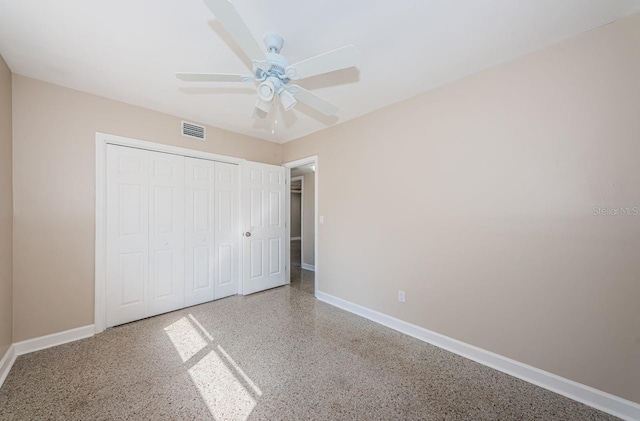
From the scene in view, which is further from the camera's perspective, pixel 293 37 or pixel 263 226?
pixel 263 226

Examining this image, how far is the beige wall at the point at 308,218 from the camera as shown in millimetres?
5566

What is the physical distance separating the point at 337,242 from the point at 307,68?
2.33 meters

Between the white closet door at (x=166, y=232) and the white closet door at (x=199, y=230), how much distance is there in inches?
2.9

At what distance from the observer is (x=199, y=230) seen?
329 centimetres

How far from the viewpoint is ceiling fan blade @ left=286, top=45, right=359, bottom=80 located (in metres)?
1.31

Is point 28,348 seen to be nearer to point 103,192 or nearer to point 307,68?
point 103,192

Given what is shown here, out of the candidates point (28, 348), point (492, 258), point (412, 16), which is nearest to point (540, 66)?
point (412, 16)

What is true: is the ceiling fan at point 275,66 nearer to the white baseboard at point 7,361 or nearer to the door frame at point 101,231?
the door frame at point 101,231

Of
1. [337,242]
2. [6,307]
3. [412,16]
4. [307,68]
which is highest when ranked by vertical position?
[412,16]

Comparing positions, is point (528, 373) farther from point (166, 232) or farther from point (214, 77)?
point (166, 232)

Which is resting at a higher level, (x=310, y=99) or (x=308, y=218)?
(x=310, y=99)

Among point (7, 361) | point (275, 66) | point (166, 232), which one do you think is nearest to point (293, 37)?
point (275, 66)

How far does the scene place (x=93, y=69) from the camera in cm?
210

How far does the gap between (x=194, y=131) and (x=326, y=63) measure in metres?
2.52
